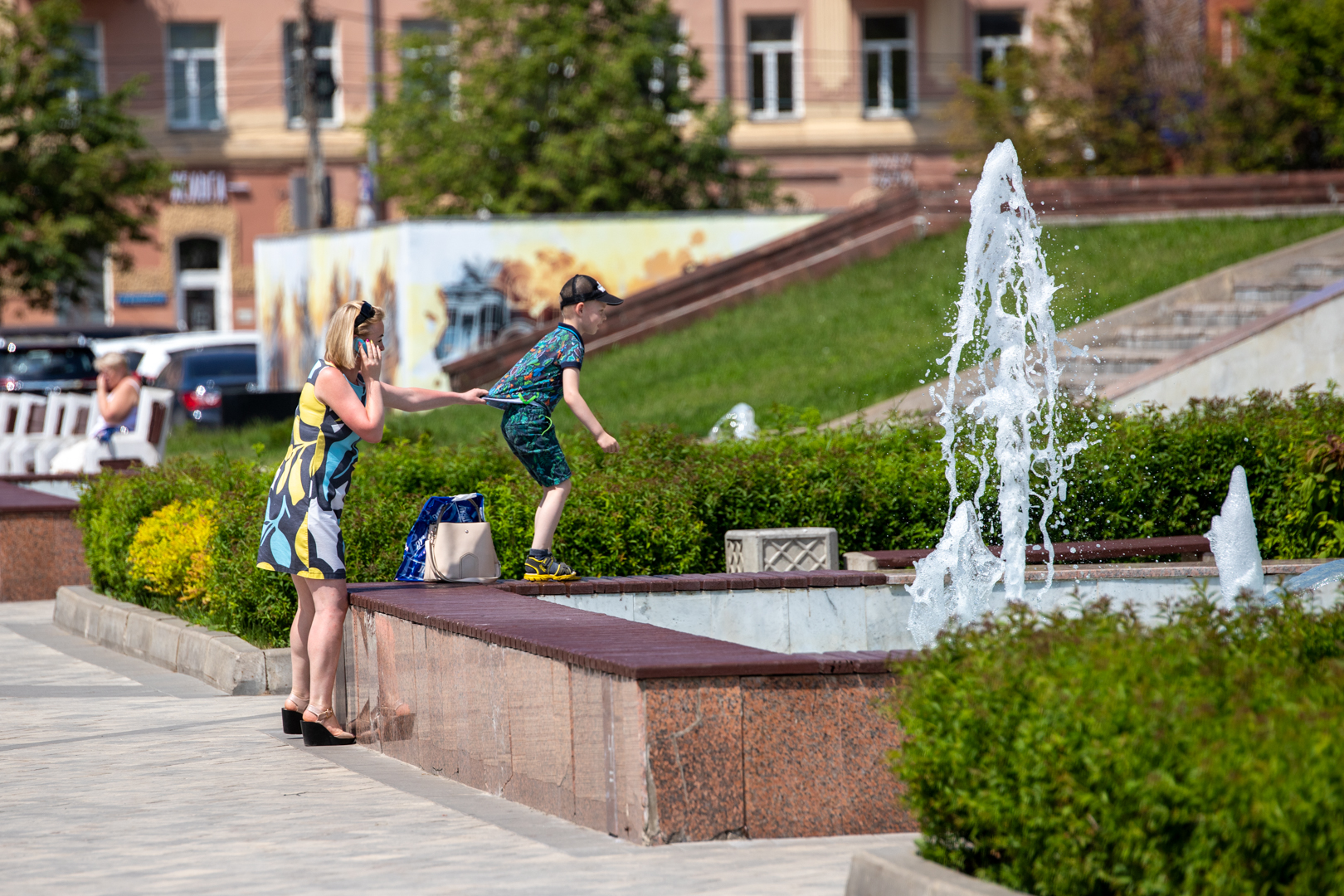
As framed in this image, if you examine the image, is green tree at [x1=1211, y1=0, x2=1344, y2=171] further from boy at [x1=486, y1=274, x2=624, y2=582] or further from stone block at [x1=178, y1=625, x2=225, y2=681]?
stone block at [x1=178, y1=625, x2=225, y2=681]

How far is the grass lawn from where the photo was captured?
20.7 meters

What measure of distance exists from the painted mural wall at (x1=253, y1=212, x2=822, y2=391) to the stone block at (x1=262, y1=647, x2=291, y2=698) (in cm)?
1733

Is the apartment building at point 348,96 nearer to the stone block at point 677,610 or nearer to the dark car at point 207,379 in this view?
the dark car at point 207,379

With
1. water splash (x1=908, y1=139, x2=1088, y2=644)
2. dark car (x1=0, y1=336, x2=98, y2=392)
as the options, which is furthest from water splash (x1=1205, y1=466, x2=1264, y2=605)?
dark car (x1=0, y1=336, x2=98, y2=392)

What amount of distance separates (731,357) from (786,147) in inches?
851

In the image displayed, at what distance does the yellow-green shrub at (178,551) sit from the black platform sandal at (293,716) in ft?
6.85

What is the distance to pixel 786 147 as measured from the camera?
145ft

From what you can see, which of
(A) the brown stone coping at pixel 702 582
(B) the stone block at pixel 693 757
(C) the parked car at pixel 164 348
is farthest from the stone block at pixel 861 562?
(C) the parked car at pixel 164 348

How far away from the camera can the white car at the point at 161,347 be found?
1184 inches

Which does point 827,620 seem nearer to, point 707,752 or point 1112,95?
point 707,752

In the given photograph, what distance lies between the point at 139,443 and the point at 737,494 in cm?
838

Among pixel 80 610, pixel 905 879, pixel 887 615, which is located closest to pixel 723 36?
pixel 80 610

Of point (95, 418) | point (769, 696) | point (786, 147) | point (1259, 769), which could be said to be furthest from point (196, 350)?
point (1259, 769)

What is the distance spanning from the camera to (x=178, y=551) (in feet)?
34.3
